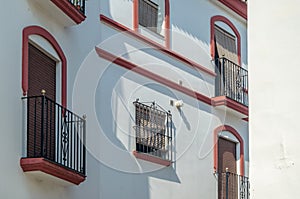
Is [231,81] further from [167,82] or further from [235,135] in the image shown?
[167,82]

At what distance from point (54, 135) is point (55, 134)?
6cm

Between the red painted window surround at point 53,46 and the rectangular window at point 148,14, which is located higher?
the rectangular window at point 148,14

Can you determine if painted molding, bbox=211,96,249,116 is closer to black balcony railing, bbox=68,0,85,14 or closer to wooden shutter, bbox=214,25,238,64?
wooden shutter, bbox=214,25,238,64

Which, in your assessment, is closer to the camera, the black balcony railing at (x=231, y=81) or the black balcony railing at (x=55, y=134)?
the black balcony railing at (x=55, y=134)

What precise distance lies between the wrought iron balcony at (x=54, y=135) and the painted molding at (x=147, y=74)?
79.0 inches

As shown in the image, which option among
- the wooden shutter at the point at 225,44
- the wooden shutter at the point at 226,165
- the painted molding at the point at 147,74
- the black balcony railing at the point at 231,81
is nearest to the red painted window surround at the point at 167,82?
the painted molding at the point at 147,74

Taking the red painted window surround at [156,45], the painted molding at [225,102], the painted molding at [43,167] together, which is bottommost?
the painted molding at [43,167]

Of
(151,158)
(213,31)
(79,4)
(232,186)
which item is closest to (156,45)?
(151,158)

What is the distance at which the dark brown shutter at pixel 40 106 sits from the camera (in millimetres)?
12477

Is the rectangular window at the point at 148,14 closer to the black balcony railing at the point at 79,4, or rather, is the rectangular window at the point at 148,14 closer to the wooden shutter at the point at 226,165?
the black balcony railing at the point at 79,4

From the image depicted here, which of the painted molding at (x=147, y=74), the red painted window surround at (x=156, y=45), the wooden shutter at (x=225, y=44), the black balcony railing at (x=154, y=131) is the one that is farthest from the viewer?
the wooden shutter at (x=225, y=44)

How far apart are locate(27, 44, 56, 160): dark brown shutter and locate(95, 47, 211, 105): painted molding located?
210cm

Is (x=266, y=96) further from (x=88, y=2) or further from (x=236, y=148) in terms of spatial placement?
(x=236, y=148)

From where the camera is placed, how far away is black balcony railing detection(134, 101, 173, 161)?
1648cm
